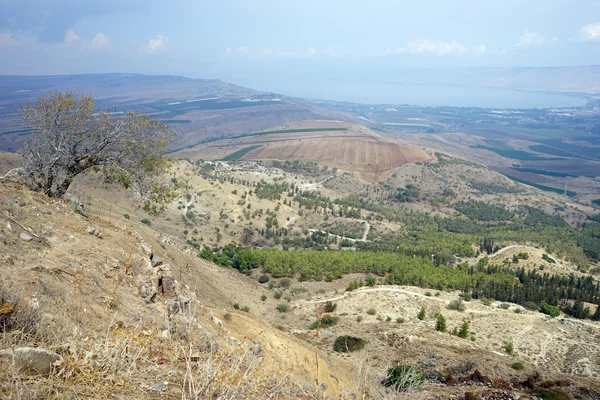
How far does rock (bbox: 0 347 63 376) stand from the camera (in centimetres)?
383

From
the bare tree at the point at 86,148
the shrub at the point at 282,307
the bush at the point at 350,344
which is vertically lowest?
the shrub at the point at 282,307

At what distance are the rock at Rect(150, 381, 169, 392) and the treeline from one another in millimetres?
29871

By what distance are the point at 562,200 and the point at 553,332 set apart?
101037mm

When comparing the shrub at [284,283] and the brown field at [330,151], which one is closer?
the shrub at [284,283]

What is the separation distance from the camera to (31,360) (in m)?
3.92

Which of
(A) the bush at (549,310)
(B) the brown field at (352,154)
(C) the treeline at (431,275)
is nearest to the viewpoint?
(A) the bush at (549,310)

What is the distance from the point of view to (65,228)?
11.3 metres

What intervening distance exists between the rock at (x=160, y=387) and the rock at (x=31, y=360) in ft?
3.50

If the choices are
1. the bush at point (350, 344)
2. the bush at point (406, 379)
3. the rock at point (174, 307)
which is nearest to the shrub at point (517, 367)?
the bush at point (406, 379)

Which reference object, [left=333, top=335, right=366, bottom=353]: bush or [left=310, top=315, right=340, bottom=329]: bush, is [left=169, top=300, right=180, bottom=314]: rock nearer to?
[left=333, top=335, right=366, bottom=353]: bush

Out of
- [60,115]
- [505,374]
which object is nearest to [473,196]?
[505,374]

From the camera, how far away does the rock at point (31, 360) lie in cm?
383

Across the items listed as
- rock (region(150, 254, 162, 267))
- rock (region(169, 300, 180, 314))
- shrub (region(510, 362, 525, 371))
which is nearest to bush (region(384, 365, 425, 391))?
rock (region(169, 300, 180, 314))

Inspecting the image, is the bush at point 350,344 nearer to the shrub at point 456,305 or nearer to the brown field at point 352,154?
the shrub at point 456,305
